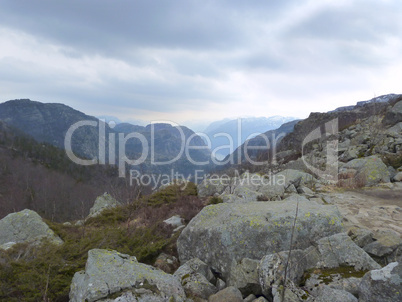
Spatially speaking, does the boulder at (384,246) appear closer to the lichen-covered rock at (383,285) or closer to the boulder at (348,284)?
the boulder at (348,284)

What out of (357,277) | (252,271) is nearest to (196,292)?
(252,271)

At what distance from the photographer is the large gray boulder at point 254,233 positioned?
4.82 m

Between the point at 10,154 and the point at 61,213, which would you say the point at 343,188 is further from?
the point at 10,154

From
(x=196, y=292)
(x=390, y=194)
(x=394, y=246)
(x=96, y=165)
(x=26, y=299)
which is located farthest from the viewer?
(x=96, y=165)

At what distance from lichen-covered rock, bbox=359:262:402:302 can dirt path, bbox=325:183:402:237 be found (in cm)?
379

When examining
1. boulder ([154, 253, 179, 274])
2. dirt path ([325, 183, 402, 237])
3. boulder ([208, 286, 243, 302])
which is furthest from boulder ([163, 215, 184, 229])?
dirt path ([325, 183, 402, 237])

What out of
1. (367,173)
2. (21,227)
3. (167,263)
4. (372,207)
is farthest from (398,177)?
(21,227)

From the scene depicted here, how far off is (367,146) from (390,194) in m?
9.53

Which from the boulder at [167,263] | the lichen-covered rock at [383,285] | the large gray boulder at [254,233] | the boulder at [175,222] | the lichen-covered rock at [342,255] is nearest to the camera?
the lichen-covered rock at [383,285]

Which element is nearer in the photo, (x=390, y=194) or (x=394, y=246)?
(x=394, y=246)

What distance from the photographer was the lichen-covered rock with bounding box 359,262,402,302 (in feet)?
8.75

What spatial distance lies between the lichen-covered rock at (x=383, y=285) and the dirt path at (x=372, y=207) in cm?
379

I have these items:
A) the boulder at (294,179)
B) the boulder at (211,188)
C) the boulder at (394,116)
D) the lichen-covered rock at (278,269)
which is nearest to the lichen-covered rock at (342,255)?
the lichen-covered rock at (278,269)

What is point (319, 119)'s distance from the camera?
5400 centimetres
